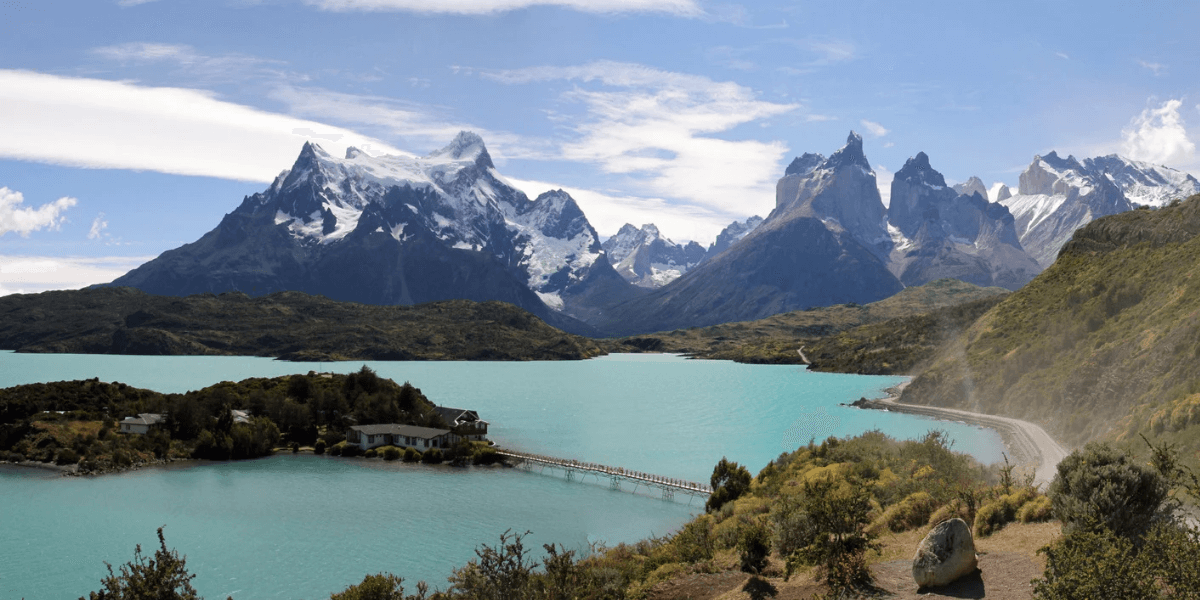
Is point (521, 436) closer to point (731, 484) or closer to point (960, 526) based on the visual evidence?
point (731, 484)

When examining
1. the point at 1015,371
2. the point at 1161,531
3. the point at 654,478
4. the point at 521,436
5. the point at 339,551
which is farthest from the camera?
the point at 521,436

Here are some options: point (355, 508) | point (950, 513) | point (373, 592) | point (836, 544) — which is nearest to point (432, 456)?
point (355, 508)

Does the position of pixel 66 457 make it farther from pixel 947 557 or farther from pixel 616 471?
pixel 947 557

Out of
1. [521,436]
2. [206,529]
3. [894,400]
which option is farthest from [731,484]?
[894,400]

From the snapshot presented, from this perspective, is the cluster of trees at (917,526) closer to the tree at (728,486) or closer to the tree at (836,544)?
the tree at (836,544)

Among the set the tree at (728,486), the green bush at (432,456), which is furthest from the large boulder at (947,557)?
the green bush at (432,456)

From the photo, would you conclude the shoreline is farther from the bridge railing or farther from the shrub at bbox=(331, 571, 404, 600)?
the shrub at bbox=(331, 571, 404, 600)
